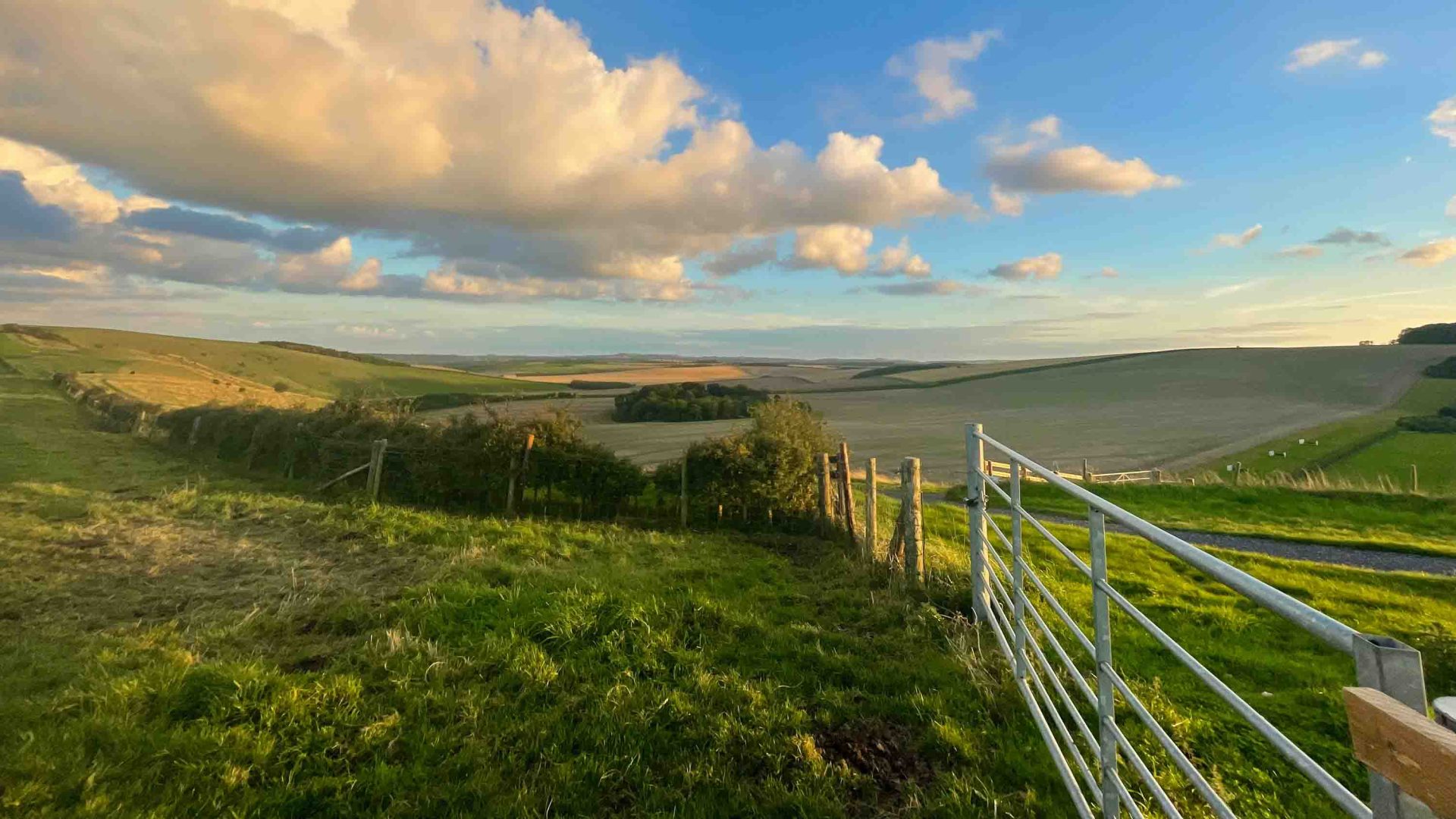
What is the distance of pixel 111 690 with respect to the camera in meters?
4.03

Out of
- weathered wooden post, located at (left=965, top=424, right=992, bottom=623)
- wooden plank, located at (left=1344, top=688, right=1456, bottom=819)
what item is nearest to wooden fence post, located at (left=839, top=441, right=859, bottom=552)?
weathered wooden post, located at (left=965, top=424, right=992, bottom=623)

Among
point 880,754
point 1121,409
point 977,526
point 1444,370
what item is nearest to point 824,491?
point 977,526

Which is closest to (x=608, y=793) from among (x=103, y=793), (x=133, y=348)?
(x=103, y=793)

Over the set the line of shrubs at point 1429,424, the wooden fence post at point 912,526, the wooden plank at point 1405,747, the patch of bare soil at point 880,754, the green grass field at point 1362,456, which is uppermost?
the wooden plank at point 1405,747

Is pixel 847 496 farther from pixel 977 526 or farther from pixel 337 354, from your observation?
pixel 337 354

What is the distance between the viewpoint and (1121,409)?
55281 millimetres

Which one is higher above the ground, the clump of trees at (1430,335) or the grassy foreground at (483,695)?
the clump of trees at (1430,335)

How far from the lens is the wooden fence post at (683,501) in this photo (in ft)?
42.5

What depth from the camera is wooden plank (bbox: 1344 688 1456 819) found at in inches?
43.2

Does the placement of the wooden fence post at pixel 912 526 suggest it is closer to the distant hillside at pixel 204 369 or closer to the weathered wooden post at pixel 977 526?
the weathered wooden post at pixel 977 526

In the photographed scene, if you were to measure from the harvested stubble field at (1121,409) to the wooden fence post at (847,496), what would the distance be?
16.5 m

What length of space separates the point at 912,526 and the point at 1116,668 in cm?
205

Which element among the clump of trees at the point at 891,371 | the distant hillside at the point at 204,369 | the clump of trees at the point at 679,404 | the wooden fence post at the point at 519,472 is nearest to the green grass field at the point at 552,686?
the wooden fence post at the point at 519,472

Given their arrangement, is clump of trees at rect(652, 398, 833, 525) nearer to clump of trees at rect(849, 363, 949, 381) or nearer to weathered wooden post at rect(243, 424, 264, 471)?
weathered wooden post at rect(243, 424, 264, 471)
